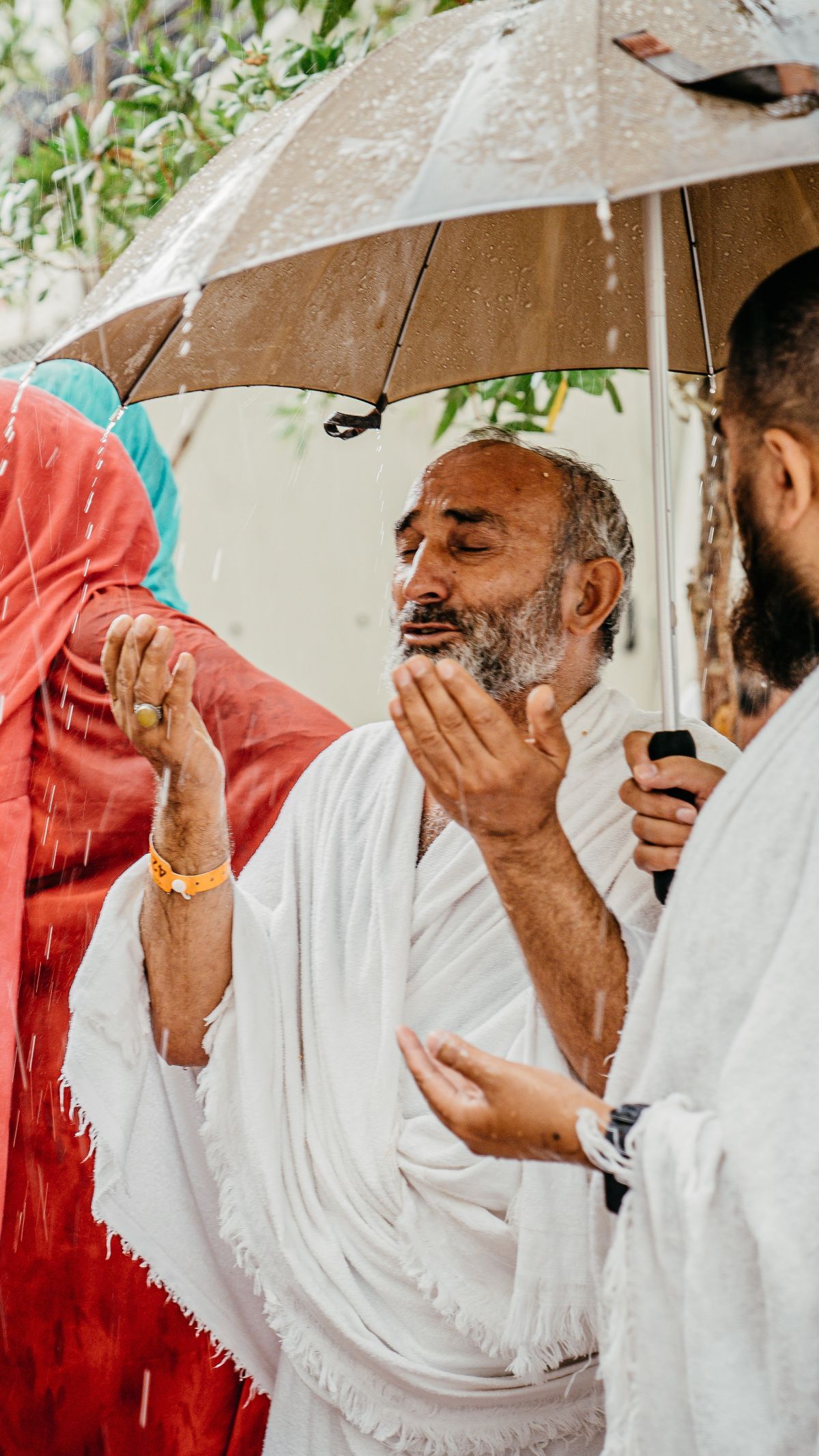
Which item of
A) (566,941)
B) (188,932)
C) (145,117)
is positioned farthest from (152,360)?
(145,117)

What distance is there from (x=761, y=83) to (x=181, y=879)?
148 centimetres

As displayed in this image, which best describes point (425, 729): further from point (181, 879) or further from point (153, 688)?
point (181, 879)

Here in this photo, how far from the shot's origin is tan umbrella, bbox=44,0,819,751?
4.99 ft

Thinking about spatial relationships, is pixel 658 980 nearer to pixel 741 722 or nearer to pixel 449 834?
Answer: pixel 449 834

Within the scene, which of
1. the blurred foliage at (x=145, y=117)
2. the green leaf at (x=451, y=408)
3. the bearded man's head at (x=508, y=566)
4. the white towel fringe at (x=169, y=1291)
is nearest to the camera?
the white towel fringe at (x=169, y=1291)

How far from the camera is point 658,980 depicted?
1890 mm

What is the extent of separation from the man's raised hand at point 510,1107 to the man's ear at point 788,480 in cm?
81

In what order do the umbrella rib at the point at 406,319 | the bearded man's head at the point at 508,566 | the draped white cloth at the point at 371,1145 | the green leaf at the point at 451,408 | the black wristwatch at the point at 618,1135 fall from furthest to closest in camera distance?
the green leaf at the point at 451,408, the umbrella rib at the point at 406,319, the bearded man's head at the point at 508,566, the draped white cloth at the point at 371,1145, the black wristwatch at the point at 618,1135

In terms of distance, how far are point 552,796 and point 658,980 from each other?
298 mm

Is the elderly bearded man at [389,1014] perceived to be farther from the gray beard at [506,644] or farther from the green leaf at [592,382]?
the green leaf at [592,382]

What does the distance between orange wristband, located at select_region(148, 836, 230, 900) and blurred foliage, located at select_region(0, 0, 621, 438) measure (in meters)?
1.92

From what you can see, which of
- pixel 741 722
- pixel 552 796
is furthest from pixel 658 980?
pixel 741 722

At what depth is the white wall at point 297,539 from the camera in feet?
25.6

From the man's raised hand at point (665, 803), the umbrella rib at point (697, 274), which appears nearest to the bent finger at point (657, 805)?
the man's raised hand at point (665, 803)
